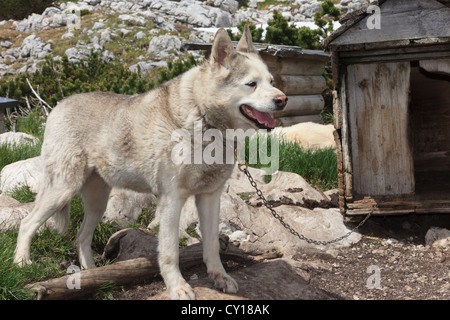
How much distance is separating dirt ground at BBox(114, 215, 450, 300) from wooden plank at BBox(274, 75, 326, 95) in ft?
16.6

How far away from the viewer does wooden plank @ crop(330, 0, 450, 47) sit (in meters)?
5.30

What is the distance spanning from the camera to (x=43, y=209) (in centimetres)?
433

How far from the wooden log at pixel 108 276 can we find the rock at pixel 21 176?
2.47m

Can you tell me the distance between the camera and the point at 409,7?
5395 mm

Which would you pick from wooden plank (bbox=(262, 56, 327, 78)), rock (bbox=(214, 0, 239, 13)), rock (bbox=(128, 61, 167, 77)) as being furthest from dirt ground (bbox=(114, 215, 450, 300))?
rock (bbox=(214, 0, 239, 13))

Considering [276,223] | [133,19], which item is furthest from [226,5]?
[276,223]

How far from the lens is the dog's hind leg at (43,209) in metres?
4.27

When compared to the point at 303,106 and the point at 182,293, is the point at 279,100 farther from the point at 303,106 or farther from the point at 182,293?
the point at 303,106

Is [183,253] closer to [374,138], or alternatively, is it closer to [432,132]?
[374,138]

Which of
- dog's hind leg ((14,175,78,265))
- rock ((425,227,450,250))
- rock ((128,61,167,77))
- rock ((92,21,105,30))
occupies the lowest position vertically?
rock ((425,227,450,250))

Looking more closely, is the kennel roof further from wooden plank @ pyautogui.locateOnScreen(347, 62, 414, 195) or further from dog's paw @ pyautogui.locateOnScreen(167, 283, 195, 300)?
dog's paw @ pyautogui.locateOnScreen(167, 283, 195, 300)

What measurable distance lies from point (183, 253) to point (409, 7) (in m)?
3.71
